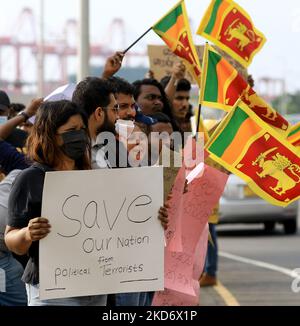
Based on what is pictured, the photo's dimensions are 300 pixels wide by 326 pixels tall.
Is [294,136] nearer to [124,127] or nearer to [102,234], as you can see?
[124,127]

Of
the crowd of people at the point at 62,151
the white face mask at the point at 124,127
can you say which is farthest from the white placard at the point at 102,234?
the white face mask at the point at 124,127

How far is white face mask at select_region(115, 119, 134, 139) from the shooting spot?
5848mm

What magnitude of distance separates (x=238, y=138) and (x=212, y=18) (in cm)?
254

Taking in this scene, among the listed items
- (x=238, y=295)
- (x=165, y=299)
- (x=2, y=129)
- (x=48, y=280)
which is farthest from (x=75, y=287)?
(x=238, y=295)

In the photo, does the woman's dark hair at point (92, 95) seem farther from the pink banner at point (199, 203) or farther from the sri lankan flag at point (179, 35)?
the sri lankan flag at point (179, 35)

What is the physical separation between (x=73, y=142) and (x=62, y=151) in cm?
7

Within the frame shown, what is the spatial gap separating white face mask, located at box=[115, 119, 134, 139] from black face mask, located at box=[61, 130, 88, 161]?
1075 mm

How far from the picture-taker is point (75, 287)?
473cm

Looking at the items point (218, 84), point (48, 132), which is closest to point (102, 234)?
point (48, 132)

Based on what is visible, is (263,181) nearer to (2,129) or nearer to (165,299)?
(165,299)

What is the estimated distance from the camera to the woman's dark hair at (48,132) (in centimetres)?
472

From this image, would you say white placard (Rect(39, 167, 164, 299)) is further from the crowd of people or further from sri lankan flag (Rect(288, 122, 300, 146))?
sri lankan flag (Rect(288, 122, 300, 146))

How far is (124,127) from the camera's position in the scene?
587cm

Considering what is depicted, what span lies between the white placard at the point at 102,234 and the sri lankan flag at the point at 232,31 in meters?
3.30
